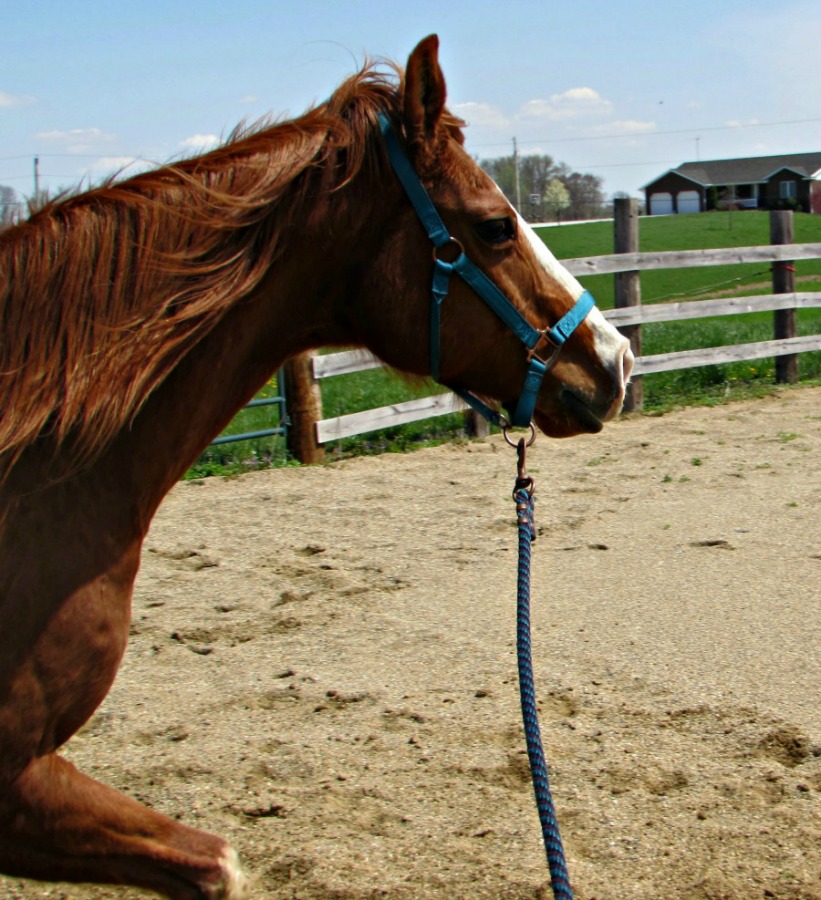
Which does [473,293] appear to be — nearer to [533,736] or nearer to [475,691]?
[533,736]

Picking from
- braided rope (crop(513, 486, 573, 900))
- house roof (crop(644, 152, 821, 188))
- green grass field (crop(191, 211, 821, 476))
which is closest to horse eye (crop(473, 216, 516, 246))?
green grass field (crop(191, 211, 821, 476))

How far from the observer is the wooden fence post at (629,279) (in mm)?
9023

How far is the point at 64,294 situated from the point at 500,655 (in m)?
2.51

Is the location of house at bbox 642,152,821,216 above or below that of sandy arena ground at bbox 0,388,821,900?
above

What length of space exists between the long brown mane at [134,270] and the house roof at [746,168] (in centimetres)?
8167

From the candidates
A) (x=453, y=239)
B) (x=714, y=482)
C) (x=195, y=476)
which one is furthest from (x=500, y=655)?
(x=195, y=476)

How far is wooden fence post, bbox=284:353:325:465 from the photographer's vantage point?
731 cm

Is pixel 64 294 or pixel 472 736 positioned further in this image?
pixel 472 736

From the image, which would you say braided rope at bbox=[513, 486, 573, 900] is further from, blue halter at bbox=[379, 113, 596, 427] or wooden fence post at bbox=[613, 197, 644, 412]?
wooden fence post at bbox=[613, 197, 644, 412]

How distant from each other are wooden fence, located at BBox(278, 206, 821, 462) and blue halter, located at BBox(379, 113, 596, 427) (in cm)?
502

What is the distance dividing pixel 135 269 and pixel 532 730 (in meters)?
1.29

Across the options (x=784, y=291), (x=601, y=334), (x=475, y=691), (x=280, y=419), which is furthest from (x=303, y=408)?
(x=784, y=291)

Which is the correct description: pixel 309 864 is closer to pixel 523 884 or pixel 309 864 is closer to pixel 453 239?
pixel 523 884

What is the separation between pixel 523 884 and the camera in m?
2.48
